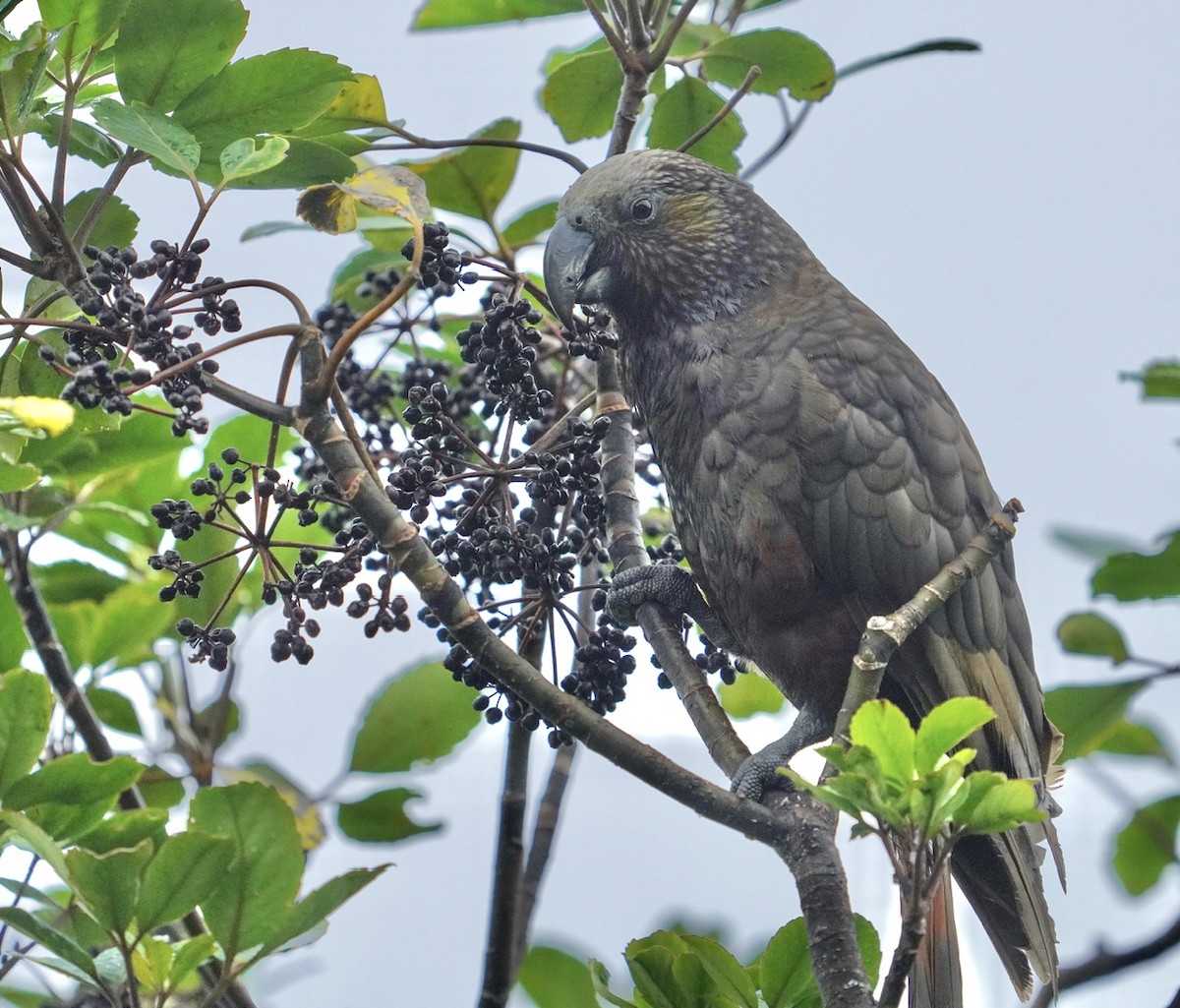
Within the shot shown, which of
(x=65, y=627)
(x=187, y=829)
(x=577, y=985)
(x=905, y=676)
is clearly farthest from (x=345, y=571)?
(x=905, y=676)

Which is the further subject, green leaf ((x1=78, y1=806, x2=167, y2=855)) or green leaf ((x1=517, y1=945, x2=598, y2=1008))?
green leaf ((x1=517, y1=945, x2=598, y2=1008))

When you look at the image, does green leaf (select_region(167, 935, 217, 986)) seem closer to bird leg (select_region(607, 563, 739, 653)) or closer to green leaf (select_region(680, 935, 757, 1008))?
green leaf (select_region(680, 935, 757, 1008))

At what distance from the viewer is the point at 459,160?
1859 millimetres

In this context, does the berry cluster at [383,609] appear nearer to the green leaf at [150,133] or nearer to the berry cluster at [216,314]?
the berry cluster at [216,314]

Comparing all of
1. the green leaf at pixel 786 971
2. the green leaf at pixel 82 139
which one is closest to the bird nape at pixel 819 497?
the green leaf at pixel 786 971

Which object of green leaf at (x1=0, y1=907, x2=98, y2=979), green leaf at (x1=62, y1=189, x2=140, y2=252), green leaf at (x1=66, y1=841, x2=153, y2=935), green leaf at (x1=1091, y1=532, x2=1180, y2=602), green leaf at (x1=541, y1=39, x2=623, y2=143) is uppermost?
green leaf at (x1=541, y1=39, x2=623, y2=143)

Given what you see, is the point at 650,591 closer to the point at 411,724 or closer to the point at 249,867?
the point at 411,724

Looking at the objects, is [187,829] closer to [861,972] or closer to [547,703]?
[547,703]

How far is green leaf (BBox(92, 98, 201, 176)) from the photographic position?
1197 mm

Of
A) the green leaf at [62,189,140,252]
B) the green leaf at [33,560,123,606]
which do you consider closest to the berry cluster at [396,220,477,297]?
the green leaf at [62,189,140,252]

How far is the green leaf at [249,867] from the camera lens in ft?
3.99

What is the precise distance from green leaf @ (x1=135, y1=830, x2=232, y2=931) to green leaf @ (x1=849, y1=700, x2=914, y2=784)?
0.60 meters

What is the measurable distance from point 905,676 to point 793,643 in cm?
18

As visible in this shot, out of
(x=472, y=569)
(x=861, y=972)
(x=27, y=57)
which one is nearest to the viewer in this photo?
(x=861, y=972)
